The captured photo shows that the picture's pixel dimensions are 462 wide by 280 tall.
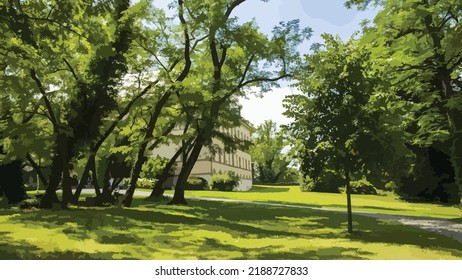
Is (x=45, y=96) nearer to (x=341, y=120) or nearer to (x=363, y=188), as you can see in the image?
(x=341, y=120)

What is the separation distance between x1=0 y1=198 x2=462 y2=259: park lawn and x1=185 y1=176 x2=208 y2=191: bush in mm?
20020

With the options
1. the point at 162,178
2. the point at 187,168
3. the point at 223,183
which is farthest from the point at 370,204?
the point at 223,183

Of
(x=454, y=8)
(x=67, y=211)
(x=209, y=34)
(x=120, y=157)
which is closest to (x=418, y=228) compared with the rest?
(x=454, y=8)

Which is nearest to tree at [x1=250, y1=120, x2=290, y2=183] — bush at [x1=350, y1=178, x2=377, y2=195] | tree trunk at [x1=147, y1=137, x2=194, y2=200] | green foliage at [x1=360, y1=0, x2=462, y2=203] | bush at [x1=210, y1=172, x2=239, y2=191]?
bush at [x1=210, y1=172, x2=239, y2=191]

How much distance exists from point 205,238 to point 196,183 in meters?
27.6

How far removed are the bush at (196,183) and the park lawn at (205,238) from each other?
20.0 m

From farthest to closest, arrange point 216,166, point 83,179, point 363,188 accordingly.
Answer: point 216,166 < point 363,188 < point 83,179

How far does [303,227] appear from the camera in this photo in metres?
15.8

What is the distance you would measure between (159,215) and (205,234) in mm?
6029

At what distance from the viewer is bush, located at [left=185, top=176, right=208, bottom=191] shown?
39.4 meters

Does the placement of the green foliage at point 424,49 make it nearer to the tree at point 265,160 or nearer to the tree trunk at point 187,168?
the tree at point 265,160

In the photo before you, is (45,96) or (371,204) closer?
(45,96)

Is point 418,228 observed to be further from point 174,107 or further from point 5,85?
point 5,85

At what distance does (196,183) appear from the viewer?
40062mm
